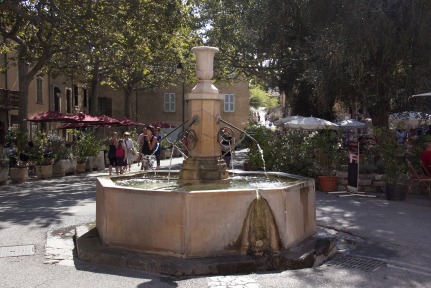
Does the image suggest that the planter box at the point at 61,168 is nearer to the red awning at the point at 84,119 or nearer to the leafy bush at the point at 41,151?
the leafy bush at the point at 41,151

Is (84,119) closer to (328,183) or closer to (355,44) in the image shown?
(355,44)

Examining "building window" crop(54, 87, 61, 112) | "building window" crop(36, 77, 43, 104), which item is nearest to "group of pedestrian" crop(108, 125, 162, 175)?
"building window" crop(36, 77, 43, 104)

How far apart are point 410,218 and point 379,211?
0.74m

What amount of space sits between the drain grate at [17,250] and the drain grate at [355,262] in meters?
3.84

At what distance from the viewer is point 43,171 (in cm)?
1652

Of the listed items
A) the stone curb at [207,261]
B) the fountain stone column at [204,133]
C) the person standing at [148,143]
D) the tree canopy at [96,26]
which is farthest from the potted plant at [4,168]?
the stone curb at [207,261]

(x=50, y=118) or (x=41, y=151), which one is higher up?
(x=50, y=118)

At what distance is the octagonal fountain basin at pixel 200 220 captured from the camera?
210 inches

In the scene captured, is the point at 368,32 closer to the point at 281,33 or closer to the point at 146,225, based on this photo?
the point at 281,33

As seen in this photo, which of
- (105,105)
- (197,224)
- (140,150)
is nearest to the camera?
(197,224)

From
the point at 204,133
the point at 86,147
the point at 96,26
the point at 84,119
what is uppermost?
the point at 96,26

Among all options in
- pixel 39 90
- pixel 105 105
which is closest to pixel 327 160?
pixel 39 90

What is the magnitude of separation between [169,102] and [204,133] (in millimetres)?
39181

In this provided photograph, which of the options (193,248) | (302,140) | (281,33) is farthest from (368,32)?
(193,248)
